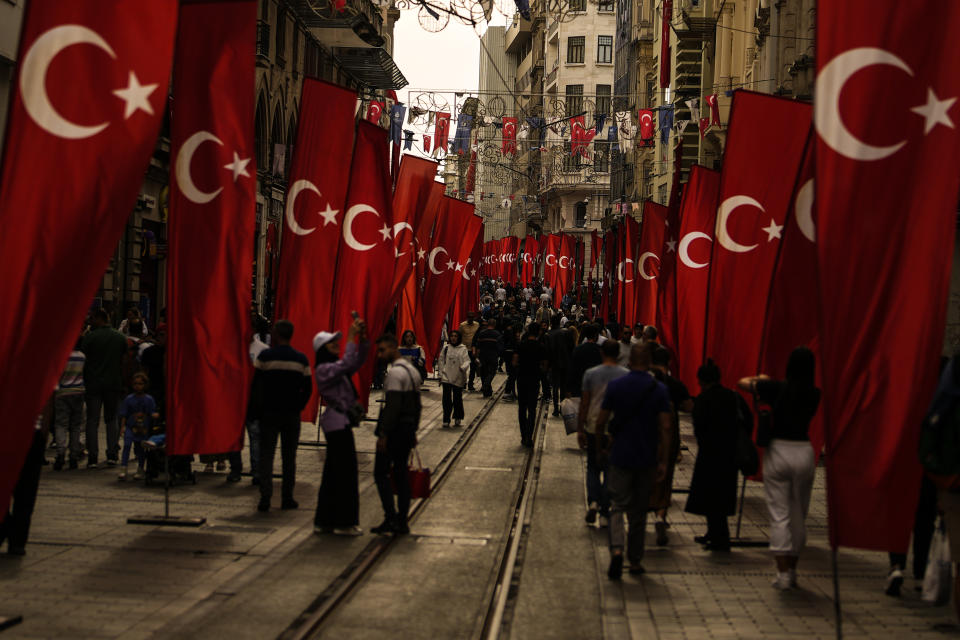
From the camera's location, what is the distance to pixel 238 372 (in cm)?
1155

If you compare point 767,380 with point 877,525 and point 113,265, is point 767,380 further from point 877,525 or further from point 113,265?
point 113,265

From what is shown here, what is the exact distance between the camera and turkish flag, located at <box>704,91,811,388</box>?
13.2 metres

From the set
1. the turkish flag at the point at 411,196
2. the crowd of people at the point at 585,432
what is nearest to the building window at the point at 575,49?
the turkish flag at the point at 411,196

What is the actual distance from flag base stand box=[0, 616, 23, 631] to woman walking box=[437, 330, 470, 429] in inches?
544

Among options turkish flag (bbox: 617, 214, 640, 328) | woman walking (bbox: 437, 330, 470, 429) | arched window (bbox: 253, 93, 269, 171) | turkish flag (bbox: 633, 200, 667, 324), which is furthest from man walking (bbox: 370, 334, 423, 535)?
arched window (bbox: 253, 93, 269, 171)

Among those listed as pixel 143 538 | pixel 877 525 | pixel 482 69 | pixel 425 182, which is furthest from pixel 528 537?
pixel 482 69

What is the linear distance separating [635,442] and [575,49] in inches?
3880

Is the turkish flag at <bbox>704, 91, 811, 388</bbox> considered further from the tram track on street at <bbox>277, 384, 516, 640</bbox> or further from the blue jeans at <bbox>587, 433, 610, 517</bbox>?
the tram track on street at <bbox>277, 384, 516, 640</bbox>

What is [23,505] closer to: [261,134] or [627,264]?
[627,264]

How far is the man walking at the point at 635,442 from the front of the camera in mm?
10266

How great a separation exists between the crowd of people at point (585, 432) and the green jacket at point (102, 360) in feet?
0.04

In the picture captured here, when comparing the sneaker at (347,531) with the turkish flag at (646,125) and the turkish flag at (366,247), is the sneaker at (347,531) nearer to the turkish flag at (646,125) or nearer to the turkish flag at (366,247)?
the turkish flag at (366,247)

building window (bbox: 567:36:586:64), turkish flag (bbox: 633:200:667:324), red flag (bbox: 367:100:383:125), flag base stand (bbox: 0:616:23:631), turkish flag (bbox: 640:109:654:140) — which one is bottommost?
flag base stand (bbox: 0:616:23:631)

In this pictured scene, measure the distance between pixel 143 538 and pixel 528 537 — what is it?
10.5 feet
